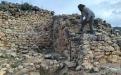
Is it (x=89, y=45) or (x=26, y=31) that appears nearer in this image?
(x=89, y=45)

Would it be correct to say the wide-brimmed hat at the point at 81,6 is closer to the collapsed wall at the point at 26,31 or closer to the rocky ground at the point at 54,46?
the rocky ground at the point at 54,46

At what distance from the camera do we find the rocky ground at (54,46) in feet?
38.2

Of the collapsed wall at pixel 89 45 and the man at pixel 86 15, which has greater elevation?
the man at pixel 86 15

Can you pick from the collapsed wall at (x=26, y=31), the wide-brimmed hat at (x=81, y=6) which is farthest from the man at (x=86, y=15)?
the collapsed wall at (x=26, y=31)

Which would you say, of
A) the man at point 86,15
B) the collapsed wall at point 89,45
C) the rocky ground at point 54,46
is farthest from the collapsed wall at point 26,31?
the man at point 86,15

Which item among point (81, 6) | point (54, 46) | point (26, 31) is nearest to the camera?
point (81, 6)

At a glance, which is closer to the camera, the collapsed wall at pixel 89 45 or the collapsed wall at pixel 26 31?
the collapsed wall at pixel 89 45

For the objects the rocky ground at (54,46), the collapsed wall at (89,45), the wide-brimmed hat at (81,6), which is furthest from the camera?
the wide-brimmed hat at (81,6)

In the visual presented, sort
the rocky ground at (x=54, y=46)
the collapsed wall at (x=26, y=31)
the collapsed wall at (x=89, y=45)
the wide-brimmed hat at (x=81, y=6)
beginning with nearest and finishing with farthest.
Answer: the rocky ground at (x=54, y=46) < the collapsed wall at (x=89, y=45) < the wide-brimmed hat at (x=81, y=6) < the collapsed wall at (x=26, y=31)

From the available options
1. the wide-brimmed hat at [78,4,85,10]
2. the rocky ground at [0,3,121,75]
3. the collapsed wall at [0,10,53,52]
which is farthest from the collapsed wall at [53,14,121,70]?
the collapsed wall at [0,10,53,52]

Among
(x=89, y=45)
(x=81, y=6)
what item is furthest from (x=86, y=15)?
(x=89, y=45)

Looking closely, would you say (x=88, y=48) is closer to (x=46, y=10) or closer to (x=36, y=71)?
(x=36, y=71)

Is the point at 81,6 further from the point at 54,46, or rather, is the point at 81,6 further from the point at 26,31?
the point at 26,31

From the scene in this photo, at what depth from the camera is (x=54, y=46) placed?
14.6m
